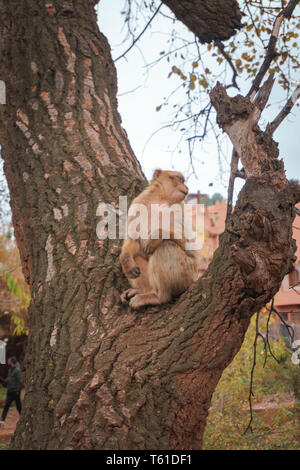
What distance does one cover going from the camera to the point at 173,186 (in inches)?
147

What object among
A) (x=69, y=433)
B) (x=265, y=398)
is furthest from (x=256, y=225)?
(x=265, y=398)

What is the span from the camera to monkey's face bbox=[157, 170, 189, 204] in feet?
11.9

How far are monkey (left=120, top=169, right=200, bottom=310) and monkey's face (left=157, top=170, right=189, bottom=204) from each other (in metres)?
0.06

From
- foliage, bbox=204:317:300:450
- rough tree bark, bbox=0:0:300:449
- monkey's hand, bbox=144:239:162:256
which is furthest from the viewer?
foliage, bbox=204:317:300:450

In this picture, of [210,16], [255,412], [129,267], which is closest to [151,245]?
[129,267]

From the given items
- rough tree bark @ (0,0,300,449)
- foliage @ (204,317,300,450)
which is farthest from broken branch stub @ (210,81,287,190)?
foliage @ (204,317,300,450)

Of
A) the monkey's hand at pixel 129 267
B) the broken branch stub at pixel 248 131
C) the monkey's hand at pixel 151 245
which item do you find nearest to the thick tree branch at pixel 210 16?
the broken branch stub at pixel 248 131

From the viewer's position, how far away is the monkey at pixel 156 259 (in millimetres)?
2814

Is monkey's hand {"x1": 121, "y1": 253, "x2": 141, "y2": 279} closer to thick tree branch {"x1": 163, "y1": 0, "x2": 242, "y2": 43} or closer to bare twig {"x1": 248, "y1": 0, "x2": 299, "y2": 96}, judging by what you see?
bare twig {"x1": 248, "y1": 0, "x2": 299, "y2": 96}

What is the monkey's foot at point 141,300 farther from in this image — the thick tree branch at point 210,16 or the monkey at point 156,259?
the thick tree branch at point 210,16

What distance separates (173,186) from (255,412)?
19.6 feet

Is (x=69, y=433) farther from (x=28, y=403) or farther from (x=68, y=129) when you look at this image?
(x=68, y=129)


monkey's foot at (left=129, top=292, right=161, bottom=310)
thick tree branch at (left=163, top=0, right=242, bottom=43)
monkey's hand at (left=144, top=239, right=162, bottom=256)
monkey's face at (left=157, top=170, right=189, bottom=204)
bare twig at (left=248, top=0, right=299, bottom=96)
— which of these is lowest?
monkey's foot at (left=129, top=292, right=161, bottom=310)

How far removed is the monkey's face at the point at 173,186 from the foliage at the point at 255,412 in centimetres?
355
